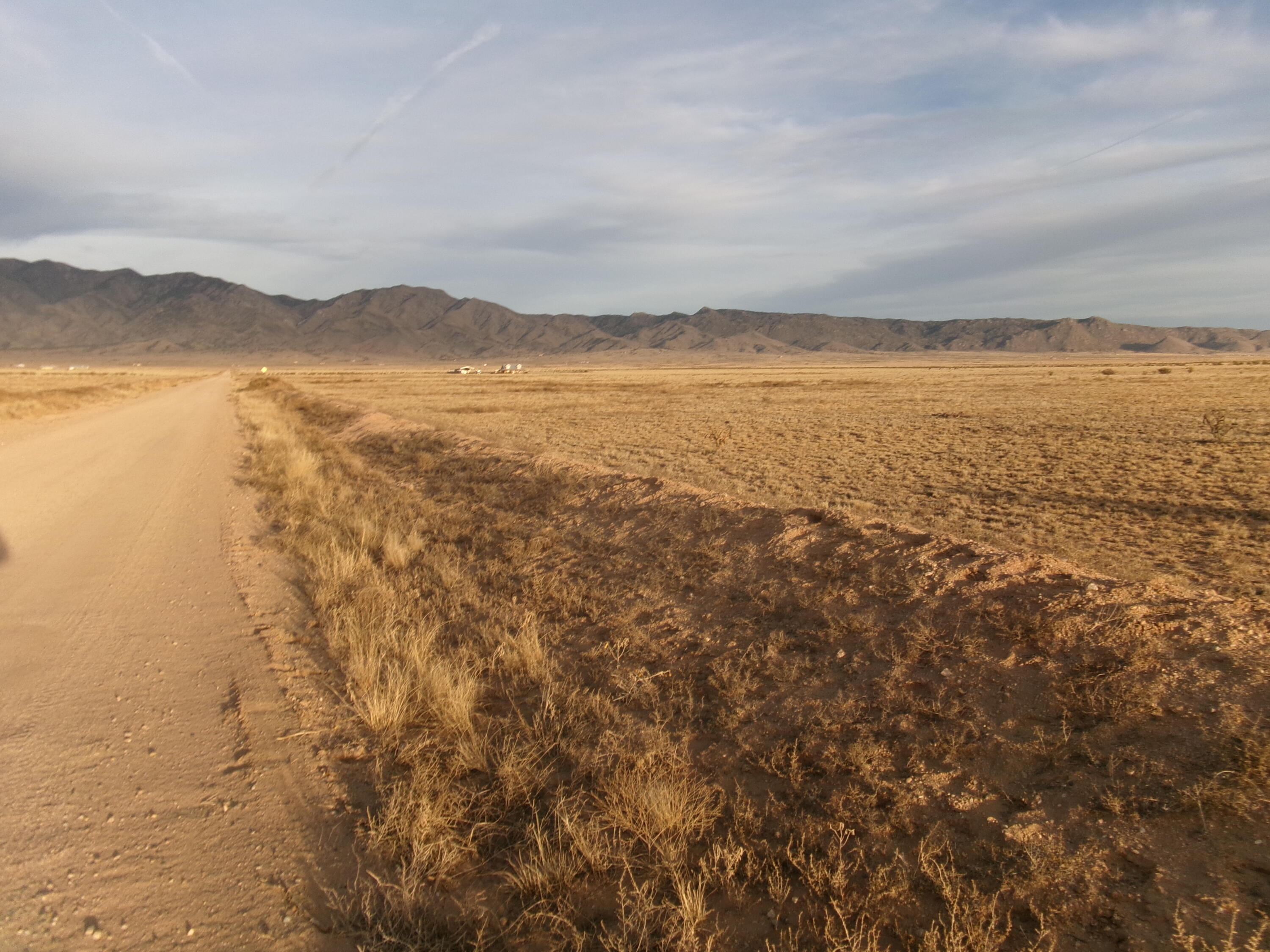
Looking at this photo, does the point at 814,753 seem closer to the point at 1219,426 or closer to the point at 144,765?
the point at 144,765

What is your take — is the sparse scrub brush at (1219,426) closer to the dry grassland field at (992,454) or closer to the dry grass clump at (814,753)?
the dry grassland field at (992,454)

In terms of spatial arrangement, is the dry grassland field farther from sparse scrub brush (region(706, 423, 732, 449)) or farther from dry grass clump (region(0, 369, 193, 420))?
dry grass clump (region(0, 369, 193, 420))

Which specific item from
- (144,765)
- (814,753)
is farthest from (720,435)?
(144,765)

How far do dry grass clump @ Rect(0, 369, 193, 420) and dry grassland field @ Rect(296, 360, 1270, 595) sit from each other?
14.5 meters

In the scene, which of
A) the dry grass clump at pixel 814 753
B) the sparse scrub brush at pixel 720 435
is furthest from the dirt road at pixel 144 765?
the sparse scrub brush at pixel 720 435

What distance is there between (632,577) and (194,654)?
431cm

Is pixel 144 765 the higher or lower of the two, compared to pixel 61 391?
lower

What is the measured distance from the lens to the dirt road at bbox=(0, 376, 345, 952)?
3.50 metres

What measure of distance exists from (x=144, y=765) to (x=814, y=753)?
424cm

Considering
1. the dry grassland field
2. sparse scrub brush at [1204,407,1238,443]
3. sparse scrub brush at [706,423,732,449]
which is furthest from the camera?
sparse scrub brush at [706,423,732,449]

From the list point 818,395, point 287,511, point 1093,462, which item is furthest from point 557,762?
point 818,395

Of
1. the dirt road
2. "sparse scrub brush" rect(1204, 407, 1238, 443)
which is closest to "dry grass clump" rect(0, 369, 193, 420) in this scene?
the dirt road

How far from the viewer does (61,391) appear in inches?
1966

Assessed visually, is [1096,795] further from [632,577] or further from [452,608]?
[452,608]
